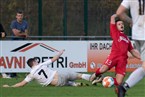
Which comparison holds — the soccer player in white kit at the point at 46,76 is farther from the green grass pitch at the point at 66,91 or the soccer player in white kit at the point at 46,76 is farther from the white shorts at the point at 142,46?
the white shorts at the point at 142,46

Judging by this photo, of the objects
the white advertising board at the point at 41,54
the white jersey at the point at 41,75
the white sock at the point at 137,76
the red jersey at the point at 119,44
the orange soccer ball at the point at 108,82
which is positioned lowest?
the white advertising board at the point at 41,54

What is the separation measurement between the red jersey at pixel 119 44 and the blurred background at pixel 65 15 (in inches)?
345

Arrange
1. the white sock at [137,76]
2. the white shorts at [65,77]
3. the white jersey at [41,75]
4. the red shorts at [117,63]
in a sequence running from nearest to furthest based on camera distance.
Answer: the white sock at [137,76] < the red shorts at [117,63] < the white jersey at [41,75] < the white shorts at [65,77]

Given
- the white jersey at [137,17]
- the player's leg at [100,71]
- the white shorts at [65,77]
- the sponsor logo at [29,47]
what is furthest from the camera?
the sponsor logo at [29,47]

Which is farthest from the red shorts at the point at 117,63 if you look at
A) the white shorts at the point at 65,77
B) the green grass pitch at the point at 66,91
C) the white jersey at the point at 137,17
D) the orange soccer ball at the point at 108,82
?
the white jersey at the point at 137,17

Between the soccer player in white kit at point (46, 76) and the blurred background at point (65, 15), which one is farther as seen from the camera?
the blurred background at point (65, 15)

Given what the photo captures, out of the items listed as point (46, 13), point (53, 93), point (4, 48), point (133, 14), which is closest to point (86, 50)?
A: point (4, 48)

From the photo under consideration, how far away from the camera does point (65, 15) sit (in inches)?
984

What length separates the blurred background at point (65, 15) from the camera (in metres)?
24.7

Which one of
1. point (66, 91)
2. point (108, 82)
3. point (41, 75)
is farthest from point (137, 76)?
point (41, 75)

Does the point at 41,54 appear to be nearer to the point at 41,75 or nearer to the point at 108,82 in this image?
the point at 41,75

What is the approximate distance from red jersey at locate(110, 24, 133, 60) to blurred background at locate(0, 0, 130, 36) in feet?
28.7

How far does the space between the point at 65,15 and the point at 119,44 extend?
950cm

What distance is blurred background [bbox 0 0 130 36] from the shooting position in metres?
24.7
